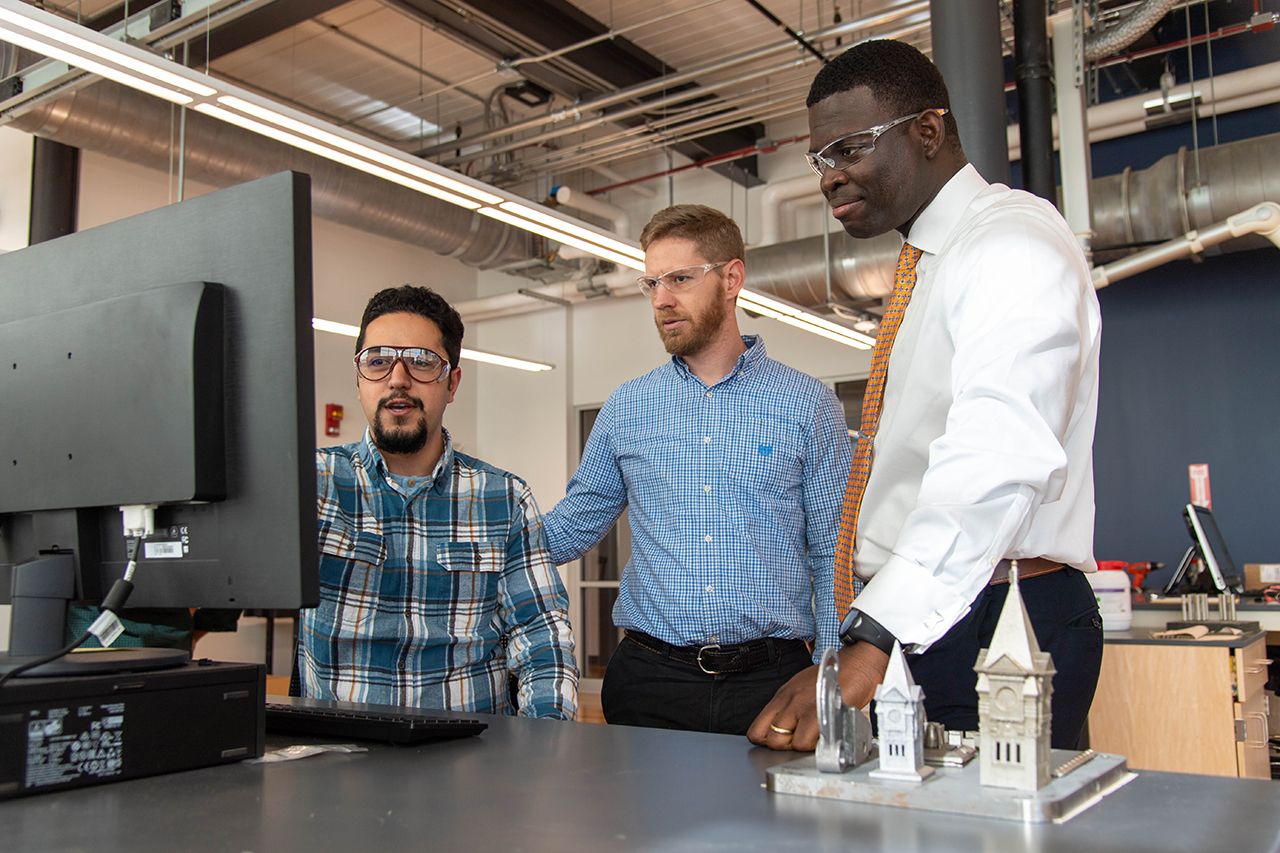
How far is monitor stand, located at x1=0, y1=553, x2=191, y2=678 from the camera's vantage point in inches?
39.0

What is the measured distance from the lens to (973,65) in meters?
3.16

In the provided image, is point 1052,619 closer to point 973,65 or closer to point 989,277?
point 989,277

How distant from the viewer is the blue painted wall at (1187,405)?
5809 millimetres

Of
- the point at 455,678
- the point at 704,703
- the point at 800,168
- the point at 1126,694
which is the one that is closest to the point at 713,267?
the point at 704,703

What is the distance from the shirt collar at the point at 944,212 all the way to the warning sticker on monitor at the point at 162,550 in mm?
972

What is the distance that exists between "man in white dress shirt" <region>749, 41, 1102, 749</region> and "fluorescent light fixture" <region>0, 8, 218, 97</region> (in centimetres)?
194

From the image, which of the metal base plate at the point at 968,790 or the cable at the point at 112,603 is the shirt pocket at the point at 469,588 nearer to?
the cable at the point at 112,603

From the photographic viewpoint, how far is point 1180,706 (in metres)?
3.25

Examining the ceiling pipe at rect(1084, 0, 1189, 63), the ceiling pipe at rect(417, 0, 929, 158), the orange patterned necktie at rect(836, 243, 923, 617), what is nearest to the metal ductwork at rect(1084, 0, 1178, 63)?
the ceiling pipe at rect(1084, 0, 1189, 63)

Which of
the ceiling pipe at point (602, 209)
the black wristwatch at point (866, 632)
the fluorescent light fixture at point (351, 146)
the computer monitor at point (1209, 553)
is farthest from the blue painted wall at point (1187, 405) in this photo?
the black wristwatch at point (866, 632)

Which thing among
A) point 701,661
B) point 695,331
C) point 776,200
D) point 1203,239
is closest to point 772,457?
point 695,331

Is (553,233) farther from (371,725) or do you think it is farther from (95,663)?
(95,663)

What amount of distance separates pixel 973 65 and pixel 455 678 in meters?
2.53

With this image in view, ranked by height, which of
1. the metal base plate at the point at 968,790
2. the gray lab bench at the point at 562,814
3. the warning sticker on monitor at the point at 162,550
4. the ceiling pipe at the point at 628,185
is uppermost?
the ceiling pipe at the point at 628,185
